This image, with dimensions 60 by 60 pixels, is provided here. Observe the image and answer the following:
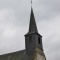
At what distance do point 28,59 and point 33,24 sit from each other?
9.08m

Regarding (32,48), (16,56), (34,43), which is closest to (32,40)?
(34,43)

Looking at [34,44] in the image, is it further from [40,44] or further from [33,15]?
[33,15]

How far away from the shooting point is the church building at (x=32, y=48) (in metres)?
47.1

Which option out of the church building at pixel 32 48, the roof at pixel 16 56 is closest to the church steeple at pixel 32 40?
the church building at pixel 32 48

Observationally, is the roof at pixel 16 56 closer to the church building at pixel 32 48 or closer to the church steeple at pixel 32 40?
the church building at pixel 32 48

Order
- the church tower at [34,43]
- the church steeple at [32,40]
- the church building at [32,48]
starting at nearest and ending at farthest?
the church building at [32,48] → the church tower at [34,43] → the church steeple at [32,40]

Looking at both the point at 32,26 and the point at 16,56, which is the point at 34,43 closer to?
the point at 32,26

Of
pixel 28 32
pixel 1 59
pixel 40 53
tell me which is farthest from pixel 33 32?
pixel 1 59

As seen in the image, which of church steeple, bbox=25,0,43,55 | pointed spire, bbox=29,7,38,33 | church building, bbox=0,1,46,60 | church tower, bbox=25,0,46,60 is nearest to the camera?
church building, bbox=0,1,46,60

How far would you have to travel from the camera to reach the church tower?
47.2 metres

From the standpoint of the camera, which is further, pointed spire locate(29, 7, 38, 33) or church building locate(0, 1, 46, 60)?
pointed spire locate(29, 7, 38, 33)

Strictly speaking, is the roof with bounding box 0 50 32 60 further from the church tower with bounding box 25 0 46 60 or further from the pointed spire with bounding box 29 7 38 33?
the pointed spire with bounding box 29 7 38 33

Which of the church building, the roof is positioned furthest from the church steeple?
the roof

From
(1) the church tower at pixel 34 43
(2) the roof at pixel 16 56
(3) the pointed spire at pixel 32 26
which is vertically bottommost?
(2) the roof at pixel 16 56
